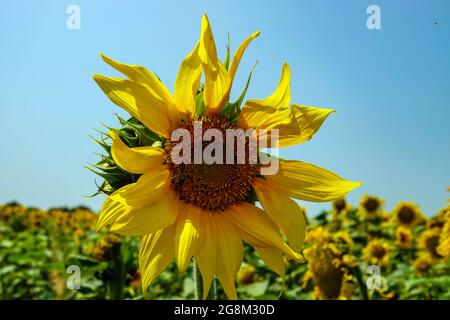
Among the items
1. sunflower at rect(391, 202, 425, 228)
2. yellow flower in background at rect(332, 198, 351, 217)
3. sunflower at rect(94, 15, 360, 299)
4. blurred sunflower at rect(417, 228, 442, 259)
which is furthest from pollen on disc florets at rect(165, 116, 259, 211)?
sunflower at rect(391, 202, 425, 228)

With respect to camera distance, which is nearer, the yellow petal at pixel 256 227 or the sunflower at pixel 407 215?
the yellow petal at pixel 256 227

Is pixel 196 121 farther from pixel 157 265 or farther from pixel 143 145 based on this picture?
pixel 157 265

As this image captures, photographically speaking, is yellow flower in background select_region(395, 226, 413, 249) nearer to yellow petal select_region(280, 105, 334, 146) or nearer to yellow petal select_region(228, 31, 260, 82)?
yellow petal select_region(280, 105, 334, 146)

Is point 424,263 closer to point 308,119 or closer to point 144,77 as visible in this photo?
point 308,119

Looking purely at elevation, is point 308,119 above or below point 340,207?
above

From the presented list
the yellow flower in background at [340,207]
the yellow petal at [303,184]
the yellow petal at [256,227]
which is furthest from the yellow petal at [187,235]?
the yellow flower in background at [340,207]

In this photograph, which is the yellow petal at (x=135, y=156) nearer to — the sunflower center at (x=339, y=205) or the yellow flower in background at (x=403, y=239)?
the yellow flower in background at (x=403, y=239)
